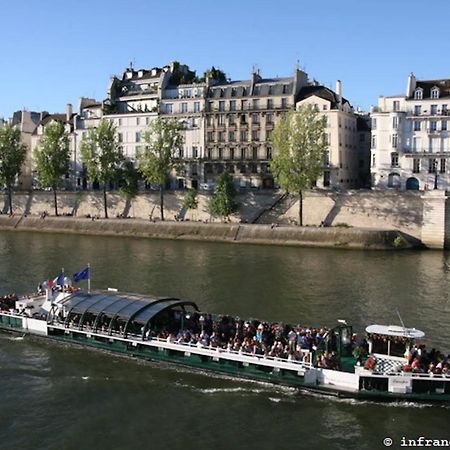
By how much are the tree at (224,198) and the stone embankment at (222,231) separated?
2978 millimetres

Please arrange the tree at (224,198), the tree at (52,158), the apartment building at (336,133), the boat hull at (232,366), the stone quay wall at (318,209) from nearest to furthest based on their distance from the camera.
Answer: the boat hull at (232,366) < the stone quay wall at (318,209) < the tree at (224,198) < the apartment building at (336,133) < the tree at (52,158)

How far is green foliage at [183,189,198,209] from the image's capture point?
89.5 meters

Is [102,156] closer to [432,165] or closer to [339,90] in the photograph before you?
[339,90]

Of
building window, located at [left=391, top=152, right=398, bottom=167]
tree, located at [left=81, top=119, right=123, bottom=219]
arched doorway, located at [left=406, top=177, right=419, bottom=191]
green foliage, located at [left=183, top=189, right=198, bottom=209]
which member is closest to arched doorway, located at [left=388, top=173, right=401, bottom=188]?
arched doorway, located at [left=406, top=177, right=419, bottom=191]

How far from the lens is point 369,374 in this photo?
91.0ft

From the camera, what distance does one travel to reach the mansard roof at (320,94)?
306 feet

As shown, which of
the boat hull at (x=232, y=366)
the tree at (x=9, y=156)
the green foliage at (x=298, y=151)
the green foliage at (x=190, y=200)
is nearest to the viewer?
the boat hull at (x=232, y=366)

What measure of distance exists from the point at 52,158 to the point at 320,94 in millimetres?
42414

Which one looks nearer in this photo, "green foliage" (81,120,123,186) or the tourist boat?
the tourist boat

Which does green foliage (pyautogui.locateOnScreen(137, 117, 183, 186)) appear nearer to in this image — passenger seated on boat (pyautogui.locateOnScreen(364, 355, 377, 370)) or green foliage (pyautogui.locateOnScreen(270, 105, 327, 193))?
green foliage (pyautogui.locateOnScreen(270, 105, 327, 193))

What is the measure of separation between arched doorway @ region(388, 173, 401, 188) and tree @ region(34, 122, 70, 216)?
49967 mm

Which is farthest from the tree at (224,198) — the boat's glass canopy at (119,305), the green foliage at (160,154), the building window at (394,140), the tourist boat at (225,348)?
the boat's glass canopy at (119,305)

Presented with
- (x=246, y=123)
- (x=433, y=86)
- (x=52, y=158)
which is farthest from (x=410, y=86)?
(x=52, y=158)

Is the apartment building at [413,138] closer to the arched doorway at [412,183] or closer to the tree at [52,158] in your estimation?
the arched doorway at [412,183]
